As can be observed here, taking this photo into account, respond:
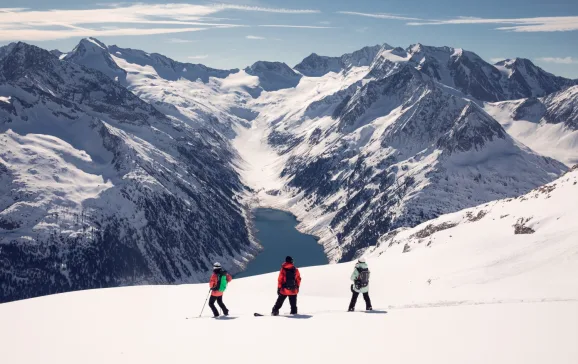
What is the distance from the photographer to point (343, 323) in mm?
19719

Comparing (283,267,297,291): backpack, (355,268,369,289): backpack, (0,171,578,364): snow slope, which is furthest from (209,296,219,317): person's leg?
(355,268,369,289): backpack

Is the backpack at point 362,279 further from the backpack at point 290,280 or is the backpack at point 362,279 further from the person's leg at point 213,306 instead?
the person's leg at point 213,306

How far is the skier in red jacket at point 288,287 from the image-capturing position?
23.9 metres

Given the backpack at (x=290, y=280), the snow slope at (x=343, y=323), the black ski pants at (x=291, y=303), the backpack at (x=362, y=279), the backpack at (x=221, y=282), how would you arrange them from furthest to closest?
the backpack at (x=362, y=279)
the backpack at (x=221, y=282)
the backpack at (x=290, y=280)
the black ski pants at (x=291, y=303)
the snow slope at (x=343, y=323)

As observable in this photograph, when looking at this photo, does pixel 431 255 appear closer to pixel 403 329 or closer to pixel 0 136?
pixel 403 329

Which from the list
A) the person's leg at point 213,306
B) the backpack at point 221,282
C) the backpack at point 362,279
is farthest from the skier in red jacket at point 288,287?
the backpack at point 362,279

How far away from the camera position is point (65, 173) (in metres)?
189

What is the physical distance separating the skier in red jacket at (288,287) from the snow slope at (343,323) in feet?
3.98

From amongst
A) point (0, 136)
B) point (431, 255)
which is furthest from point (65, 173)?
point (431, 255)

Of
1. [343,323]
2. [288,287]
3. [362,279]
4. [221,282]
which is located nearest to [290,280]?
[288,287]

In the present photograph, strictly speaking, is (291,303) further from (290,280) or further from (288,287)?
(290,280)

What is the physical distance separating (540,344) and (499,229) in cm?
3729

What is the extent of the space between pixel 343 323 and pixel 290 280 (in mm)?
5169

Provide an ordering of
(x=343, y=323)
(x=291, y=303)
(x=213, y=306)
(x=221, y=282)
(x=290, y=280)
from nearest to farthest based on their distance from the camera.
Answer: (x=343, y=323) < (x=291, y=303) < (x=290, y=280) < (x=213, y=306) < (x=221, y=282)
